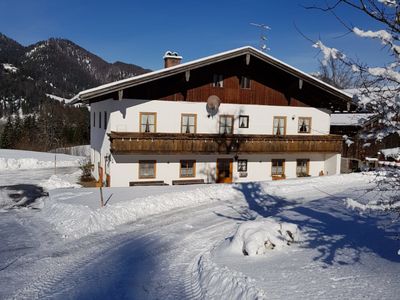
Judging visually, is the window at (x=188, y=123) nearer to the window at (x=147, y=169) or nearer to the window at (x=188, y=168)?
the window at (x=188, y=168)

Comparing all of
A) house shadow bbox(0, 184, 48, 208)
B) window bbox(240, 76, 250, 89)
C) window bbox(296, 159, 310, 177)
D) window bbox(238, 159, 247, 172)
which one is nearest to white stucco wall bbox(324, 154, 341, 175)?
window bbox(296, 159, 310, 177)

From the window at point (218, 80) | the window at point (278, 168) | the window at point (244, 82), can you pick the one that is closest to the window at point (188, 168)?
the window at point (218, 80)

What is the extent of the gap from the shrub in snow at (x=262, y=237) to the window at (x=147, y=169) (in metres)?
11.7

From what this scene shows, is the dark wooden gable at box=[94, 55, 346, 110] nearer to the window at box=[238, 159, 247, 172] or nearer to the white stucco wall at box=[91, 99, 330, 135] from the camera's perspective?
the white stucco wall at box=[91, 99, 330, 135]

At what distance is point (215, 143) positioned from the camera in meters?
21.2

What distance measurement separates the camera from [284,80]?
2364 cm

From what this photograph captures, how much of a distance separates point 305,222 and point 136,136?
10325 mm

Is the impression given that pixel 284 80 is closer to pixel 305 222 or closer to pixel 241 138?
pixel 241 138

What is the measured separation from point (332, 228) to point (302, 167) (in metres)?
14.1

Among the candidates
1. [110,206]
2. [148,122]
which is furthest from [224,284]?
[148,122]

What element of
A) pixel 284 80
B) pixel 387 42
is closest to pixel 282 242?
pixel 387 42

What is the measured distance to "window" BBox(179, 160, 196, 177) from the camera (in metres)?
21.7

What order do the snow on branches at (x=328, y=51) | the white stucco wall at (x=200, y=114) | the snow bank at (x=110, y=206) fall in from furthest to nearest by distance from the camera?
the white stucco wall at (x=200, y=114) → the snow bank at (x=110, y=206) → the snow on branches at (x=328, y=51)

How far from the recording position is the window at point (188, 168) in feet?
71.2
